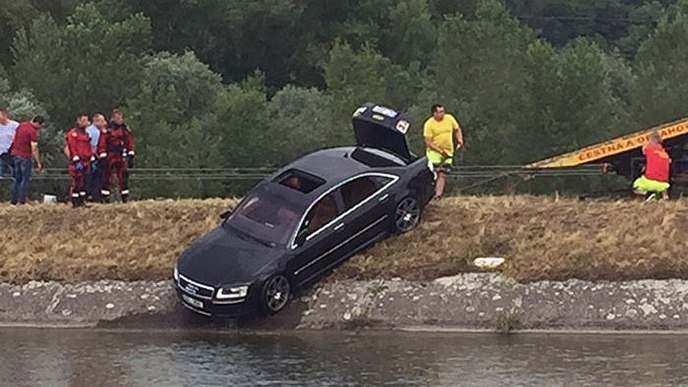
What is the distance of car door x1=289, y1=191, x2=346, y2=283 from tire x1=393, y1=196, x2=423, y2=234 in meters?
1.14

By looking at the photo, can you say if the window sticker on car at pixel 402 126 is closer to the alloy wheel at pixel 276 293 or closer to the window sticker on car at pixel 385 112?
the window sticker on car at pixel 385 112

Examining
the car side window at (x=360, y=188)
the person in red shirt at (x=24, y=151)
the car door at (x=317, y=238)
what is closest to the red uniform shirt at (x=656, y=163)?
the car side window at (x=360, y=188)

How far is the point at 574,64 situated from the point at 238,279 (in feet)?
101

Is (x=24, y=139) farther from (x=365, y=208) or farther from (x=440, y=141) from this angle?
(x=440, y=141)

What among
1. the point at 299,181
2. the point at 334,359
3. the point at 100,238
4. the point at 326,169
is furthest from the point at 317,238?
the point at 100,238

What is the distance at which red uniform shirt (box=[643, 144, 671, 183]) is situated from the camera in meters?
22.9

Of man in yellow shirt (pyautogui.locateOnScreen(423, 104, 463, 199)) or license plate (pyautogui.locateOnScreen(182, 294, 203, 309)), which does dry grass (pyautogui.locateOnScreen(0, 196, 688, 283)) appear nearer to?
man in yellow shirt (pyautogui.locateOnScreen(423, 104, 463, 199))

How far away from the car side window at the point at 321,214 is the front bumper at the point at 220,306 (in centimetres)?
139

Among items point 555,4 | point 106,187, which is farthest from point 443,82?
point 555,4

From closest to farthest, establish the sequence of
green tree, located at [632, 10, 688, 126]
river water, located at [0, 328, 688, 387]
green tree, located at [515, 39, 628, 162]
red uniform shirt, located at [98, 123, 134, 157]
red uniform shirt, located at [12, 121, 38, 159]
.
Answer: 1. river water, located at [0, 328, 688, 387]
2. red uniform shirt, located at [98, 123, 134, 157]
3. red uniform shirt, located at [12, 121, 38, 159]
4. green tree, located at [515, 39, 628, 162]
5. green tree, located at [632, 10, 688, 126]

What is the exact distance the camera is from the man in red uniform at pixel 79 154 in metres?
23.7

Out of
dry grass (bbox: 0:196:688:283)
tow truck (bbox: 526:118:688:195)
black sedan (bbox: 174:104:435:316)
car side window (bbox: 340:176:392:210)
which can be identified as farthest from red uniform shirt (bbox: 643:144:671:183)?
car side window (bbox: 340:176:392:210)

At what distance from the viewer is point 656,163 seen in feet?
75.1

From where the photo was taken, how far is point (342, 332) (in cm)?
1992
